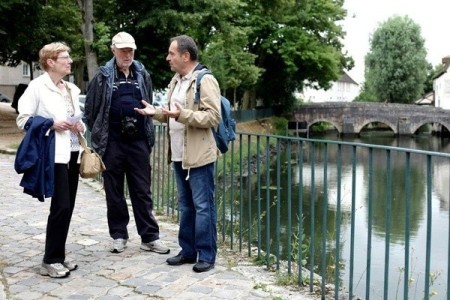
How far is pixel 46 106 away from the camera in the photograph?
4953mm

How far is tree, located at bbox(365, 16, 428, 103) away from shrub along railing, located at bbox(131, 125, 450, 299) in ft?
141

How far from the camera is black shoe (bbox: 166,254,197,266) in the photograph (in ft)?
18.0

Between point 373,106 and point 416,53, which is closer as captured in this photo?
point 373,106

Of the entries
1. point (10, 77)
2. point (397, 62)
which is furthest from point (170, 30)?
point (397, 62)

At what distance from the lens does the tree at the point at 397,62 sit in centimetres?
6588

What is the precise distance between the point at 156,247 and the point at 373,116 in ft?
188

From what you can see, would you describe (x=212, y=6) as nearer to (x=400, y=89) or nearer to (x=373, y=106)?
(x=373, y=106)

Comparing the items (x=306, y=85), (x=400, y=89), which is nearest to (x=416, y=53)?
(x=400, y=89)

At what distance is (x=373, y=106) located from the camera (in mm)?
60406

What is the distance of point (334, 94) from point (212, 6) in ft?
294

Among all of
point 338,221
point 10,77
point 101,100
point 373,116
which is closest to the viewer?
point 338,221

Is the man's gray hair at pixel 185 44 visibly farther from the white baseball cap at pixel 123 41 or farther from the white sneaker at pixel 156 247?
the white sneaker at pixel 156 247

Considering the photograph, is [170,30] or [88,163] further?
[170,30]

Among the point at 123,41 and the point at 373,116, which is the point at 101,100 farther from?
the point at 373,116
